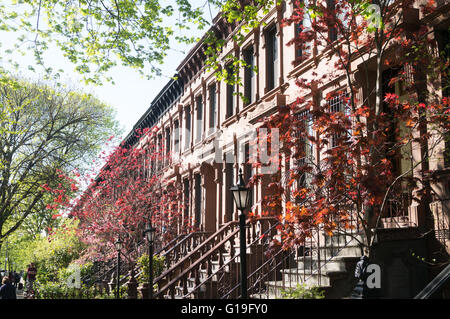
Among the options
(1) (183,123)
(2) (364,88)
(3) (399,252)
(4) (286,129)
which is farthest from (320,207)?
(1) (183,123)

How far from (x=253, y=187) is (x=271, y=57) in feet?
14.8

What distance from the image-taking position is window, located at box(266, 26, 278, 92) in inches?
621

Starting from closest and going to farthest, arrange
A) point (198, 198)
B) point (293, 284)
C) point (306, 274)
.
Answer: point (306, 274) < point (293, 284) < point (198, 198)

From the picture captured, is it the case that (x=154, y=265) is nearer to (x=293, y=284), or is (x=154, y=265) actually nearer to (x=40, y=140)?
(x=293, y=284)

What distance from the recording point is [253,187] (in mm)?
15930

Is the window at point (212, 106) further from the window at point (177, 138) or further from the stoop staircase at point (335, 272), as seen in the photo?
the stoop staircase at point (335, 272)

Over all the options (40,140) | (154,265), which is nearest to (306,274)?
(154,265)

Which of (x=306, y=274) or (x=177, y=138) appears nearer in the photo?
(x=306, y=274)

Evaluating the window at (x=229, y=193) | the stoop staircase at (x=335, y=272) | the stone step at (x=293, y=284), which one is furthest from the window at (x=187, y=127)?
the stoop staircase at (x=335, y=272)

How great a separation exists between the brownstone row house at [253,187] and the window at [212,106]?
0.15 ft

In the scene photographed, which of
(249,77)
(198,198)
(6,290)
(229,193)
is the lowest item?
(6,290)

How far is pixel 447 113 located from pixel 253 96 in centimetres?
973

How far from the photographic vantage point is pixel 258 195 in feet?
50.2
